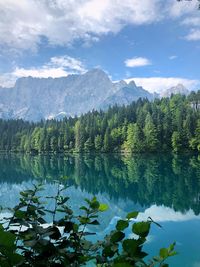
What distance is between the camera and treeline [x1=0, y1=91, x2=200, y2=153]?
99625 millimetres

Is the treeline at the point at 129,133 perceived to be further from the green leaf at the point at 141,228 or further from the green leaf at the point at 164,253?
the green leaf at the point at 141,228

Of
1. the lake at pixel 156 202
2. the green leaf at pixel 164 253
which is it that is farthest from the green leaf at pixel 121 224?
the lake at pixel 156 202

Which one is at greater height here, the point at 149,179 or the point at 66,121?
the point at 66,121

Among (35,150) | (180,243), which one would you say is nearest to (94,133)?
(35,150)

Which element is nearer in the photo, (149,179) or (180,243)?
(180,243)

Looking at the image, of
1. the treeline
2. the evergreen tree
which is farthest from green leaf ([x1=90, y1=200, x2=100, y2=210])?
the evergreen tree

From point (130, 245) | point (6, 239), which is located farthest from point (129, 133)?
point (6, 239)

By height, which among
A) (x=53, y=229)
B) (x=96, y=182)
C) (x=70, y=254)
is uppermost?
(x=53, y=229)

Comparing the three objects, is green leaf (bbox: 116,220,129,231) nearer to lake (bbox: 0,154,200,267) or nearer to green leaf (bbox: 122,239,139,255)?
green leaf (bbox: 122,239,139,255)

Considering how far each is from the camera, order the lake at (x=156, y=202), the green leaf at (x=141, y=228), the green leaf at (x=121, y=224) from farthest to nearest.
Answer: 1. the lake at (x=156, y=202)
2. the green leaf at (x=121, y=224)
3. the green leaf at (x=141, y=228)

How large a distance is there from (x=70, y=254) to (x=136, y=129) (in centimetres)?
10149

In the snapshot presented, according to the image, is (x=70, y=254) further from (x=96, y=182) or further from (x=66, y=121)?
(x=66, y=121)

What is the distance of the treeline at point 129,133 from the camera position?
99625mm

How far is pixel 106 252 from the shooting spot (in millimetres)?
2078
